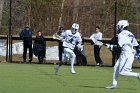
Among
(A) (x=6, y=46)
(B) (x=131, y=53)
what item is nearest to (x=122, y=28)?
(B) (x=131, y=53)

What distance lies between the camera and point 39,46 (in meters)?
26.1

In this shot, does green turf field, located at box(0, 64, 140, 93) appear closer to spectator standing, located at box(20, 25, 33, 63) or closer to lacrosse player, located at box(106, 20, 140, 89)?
lacrosse player, located at box(106, 20, 140, 89)

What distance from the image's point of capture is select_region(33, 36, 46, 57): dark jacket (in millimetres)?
26062

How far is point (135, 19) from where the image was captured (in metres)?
30.7

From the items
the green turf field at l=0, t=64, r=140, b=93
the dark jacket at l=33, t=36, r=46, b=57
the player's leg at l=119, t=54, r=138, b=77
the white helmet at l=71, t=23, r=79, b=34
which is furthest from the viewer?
the dark jacket at l=33, t=36, r=46, b=57

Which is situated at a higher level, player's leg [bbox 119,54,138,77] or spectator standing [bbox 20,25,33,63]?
spectator standing [bbox 20,25,33,63]

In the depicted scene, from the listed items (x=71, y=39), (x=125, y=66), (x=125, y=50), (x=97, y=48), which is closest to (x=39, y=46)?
(x=97, y=48)

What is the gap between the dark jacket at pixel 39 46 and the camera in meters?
26.1

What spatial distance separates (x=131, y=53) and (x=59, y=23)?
1368cm

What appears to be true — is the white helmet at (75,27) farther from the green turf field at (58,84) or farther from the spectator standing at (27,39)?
the spectator standing at (27,39)

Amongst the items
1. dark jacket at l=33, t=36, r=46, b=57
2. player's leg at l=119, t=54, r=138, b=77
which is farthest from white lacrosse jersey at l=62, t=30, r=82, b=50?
dark jacket at l=33, t=36, r=46, b=57

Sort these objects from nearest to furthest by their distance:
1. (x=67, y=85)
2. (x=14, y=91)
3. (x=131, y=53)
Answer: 1. (x=14, y=91)
2. (x=131, y=53)
3. (x=67, y=85)

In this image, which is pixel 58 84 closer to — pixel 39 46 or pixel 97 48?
pixel 97 48

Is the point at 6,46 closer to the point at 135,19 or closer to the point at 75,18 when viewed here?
the point at 75,18
